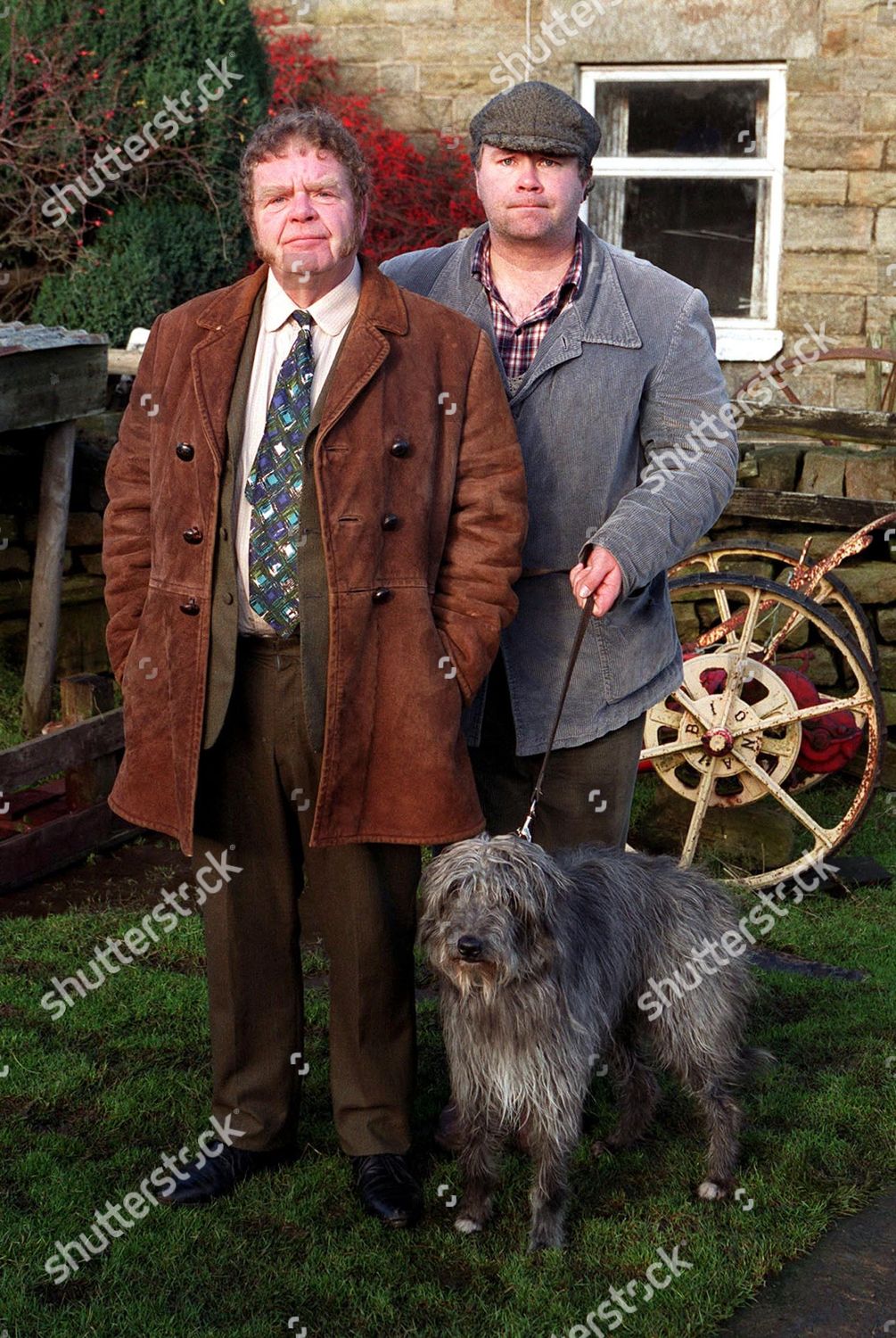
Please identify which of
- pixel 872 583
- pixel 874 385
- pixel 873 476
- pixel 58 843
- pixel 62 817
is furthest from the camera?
pixel 874 385

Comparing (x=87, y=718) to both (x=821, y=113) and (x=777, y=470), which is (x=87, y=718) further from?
(x=821, y=113)

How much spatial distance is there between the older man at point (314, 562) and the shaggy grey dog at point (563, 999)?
0.26 metres

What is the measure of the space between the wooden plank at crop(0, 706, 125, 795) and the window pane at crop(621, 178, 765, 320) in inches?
209

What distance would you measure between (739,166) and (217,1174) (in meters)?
7.79

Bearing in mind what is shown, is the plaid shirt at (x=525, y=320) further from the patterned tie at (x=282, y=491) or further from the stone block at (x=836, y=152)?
the stone block at (x=836, y=152)

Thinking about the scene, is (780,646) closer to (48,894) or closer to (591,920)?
(48,894)

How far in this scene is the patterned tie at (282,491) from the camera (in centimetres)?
326

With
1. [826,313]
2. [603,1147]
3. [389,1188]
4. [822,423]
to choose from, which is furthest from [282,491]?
[826,313]

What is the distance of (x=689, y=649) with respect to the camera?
6.20 metres

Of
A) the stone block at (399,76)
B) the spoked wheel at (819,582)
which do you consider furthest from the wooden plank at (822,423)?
the stone block at (399,76)

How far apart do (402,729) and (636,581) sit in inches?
24.3

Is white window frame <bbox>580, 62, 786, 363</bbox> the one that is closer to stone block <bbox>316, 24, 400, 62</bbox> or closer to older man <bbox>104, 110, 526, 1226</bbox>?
stone block <bbox>316, 24, 400, 62</bbox>

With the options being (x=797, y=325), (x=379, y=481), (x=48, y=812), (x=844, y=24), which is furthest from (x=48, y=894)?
(x=844, y=24)

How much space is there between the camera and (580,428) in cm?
354
